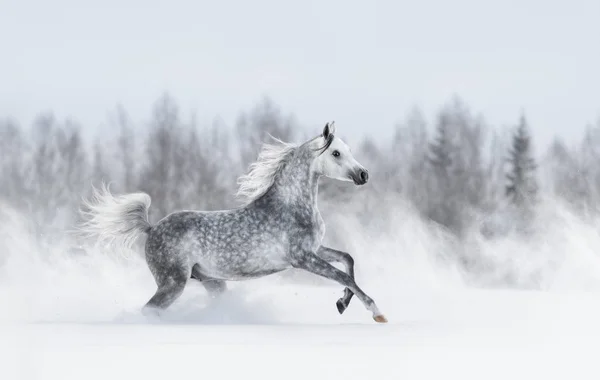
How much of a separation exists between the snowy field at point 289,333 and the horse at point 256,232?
0.36 m

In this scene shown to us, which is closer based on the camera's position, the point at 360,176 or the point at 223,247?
the point at 223,247

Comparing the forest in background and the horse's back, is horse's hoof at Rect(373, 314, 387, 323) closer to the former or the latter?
the horse's back

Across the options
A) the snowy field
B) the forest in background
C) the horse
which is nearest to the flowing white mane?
Result: the horse

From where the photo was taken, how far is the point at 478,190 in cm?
3170

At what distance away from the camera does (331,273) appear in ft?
23.7

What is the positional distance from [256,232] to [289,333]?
4.18 ft

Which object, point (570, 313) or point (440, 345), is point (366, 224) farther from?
point (440, 345)

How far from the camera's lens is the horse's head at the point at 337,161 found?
7691mm

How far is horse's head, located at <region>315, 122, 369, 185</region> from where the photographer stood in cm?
769

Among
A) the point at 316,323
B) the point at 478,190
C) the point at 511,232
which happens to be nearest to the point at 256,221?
the point at 316,323

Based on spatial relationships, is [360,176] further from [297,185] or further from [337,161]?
[297,185]

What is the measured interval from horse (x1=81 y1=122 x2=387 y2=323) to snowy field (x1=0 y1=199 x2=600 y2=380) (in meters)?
0.36

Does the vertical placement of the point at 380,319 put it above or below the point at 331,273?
below

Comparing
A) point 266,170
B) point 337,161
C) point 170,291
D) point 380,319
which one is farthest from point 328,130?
point 170,291
